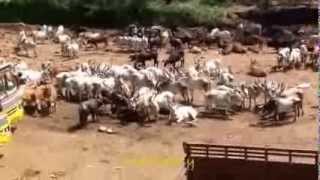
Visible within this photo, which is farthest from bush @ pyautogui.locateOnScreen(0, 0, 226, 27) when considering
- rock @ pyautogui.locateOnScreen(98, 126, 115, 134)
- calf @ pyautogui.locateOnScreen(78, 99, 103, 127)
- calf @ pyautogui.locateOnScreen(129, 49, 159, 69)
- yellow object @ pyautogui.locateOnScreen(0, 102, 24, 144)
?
yellow object @ pyautogui.locateOnScreen(0, 102, 24, 144)

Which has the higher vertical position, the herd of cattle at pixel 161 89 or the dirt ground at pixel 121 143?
the herd of cattle at pixel 161 89

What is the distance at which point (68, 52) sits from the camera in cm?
2970

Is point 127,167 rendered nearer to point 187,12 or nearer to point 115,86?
point 115,86

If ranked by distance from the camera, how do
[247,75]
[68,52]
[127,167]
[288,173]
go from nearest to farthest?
[288,173] → [127,167] → [247,75] → [68,52]

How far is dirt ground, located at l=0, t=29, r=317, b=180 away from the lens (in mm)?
17125

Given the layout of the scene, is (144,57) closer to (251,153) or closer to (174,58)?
(174,58)

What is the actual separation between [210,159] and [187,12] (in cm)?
2518

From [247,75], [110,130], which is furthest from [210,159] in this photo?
[247,75]

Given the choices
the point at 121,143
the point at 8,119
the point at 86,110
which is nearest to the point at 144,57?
the point at 86,110

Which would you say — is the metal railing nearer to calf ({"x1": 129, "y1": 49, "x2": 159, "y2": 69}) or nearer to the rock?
the rock

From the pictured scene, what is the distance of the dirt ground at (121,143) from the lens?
17.1 metres

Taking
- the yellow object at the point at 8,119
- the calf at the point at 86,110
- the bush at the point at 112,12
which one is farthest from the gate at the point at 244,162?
the bush at the point at 112,12

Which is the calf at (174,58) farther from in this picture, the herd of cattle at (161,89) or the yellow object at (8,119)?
the yellow object at (8,119)

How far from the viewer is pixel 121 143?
748 inches
